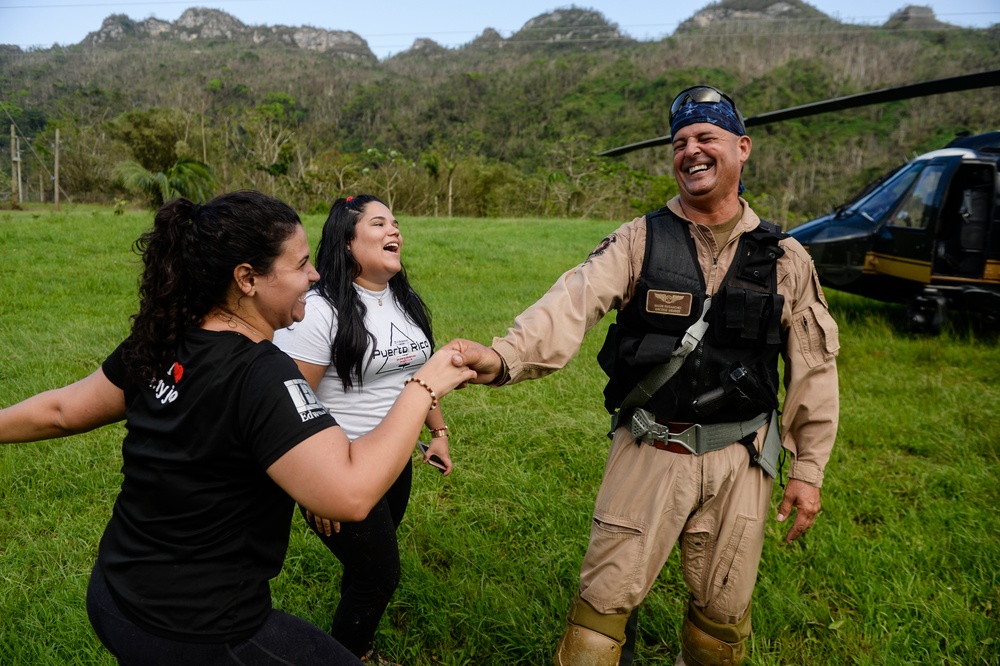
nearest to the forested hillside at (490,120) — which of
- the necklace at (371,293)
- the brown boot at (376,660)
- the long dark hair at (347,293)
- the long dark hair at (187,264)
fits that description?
the long dark hair at (347,293)

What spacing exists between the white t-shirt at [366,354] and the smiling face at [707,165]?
3.73 feet

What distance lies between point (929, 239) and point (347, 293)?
8.45m

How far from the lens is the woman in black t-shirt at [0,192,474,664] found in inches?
56.7

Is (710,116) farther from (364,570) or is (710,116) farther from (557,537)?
(557,537)

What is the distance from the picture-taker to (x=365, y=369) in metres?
2.55

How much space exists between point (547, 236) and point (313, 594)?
14.5 metres

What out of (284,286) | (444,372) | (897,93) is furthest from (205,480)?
(897,93)

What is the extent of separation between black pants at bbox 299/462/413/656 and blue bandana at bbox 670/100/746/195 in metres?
1.57

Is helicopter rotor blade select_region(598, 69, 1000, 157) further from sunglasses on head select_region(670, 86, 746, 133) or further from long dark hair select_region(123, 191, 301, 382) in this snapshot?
long dark hair select_region(123, 191, 301, 382)

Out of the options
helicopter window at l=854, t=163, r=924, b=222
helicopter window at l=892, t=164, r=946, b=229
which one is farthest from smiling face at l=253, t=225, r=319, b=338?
helicopter window at l=854, t=163, r=924, b=222

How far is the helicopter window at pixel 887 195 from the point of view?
30.3 ft

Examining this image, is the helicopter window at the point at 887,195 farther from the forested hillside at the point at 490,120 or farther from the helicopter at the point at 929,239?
the forested hillside at the point at 490,120

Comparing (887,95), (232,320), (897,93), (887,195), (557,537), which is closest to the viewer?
(232,320)

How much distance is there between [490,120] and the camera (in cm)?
8269
